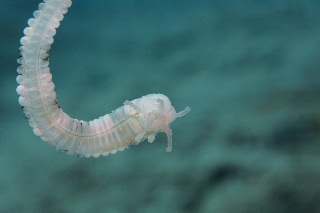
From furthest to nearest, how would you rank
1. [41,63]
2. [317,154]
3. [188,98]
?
[188,98] < [317,154] < [41,63]

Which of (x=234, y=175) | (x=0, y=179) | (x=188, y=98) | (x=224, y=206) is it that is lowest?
(x=224, y=206)

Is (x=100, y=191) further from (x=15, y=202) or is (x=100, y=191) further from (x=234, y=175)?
(x=234, y=175)

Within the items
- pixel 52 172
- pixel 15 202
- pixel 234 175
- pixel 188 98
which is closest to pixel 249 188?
pixel 234 175

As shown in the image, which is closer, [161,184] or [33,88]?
[33,88]

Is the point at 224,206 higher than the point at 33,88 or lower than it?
lower

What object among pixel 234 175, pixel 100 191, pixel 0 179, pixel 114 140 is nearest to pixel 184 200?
pixel 234 175

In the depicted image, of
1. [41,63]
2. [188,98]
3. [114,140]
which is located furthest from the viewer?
[188,98]

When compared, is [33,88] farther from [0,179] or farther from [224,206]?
[224,206]
